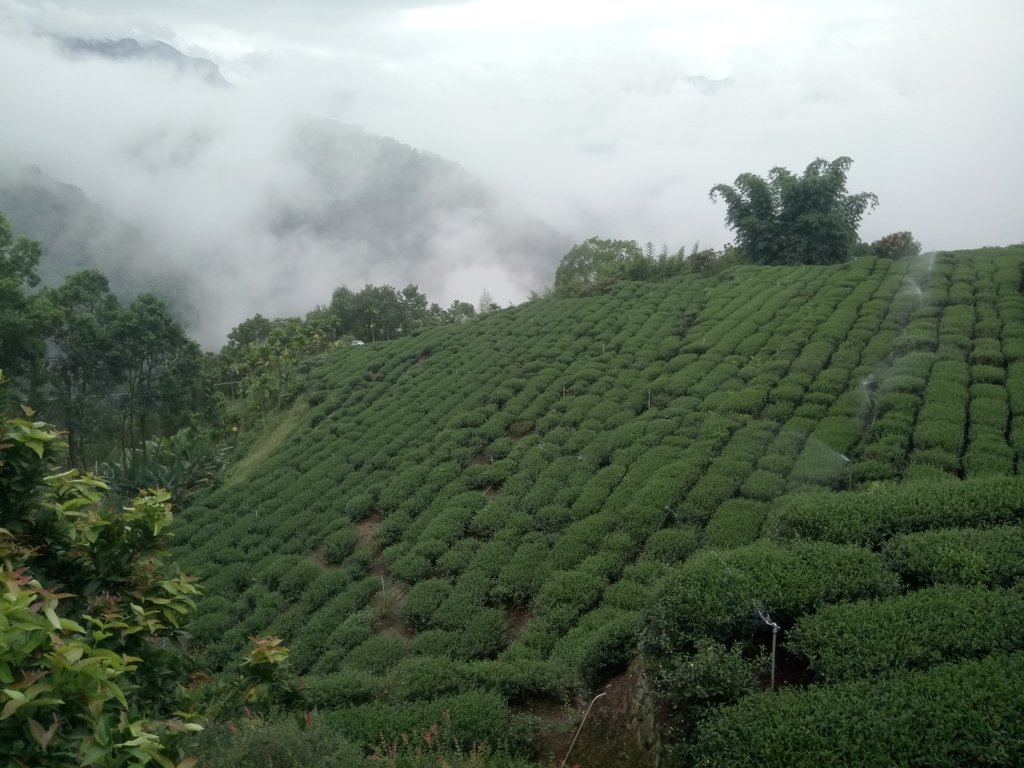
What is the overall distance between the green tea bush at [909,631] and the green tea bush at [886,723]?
164 millimetres

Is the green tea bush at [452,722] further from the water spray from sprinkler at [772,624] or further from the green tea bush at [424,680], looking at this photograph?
the water spray from sprinkler at [772,624]

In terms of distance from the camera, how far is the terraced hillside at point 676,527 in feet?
18.2

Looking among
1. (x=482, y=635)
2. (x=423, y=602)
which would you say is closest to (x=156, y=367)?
(x=423, y=602)

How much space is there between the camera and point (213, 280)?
81125 mm

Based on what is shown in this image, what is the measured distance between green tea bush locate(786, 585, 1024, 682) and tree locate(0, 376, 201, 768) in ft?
14.4

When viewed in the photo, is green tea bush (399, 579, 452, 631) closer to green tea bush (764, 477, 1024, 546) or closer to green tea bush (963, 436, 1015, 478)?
green tea bush (764, 477, 1024, 546)

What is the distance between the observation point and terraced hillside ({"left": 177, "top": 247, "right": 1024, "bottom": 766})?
5559mm

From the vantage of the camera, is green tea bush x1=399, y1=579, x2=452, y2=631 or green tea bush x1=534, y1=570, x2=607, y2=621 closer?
green tea bush x1=534, y1=570, x2=607, y2=621

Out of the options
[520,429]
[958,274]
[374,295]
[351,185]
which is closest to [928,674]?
[520,429]

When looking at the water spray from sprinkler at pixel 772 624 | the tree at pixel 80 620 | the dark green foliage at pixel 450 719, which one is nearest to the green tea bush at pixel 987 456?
the water spray from sprinkler at pixel 772 624

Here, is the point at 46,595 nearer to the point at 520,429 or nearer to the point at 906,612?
the point at 906,612

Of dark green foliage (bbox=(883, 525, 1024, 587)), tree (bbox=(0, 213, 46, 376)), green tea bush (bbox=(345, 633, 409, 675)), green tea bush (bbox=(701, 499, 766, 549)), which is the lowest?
green tea bush (bbox=(345, 633, 409, 675))

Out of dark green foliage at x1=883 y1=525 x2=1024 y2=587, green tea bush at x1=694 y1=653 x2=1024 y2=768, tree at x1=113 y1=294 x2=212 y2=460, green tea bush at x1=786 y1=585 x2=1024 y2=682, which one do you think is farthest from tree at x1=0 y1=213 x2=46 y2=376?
dark green foliage at x1=883 y1=525 x2=1024 y2=587

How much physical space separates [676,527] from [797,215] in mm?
18214
